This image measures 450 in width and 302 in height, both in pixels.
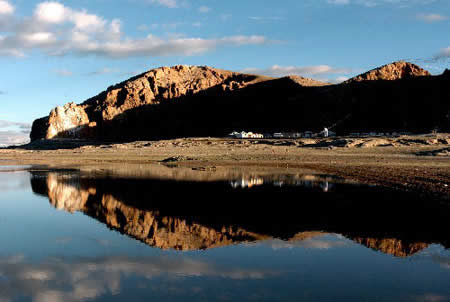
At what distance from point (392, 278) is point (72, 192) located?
62.3ft

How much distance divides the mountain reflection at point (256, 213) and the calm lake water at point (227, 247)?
54 millimetres

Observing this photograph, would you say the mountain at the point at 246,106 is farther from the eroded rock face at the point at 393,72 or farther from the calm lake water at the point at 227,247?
the calm lake water at the point at 227,247

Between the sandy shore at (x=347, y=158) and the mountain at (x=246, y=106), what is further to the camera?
the mountain at (x=246, y=106)

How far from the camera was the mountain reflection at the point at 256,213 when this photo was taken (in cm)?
1270

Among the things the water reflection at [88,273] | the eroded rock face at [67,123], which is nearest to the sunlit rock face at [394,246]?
the water reflection at [88,273]

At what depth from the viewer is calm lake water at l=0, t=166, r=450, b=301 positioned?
8.70 metres

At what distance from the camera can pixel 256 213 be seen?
16.5 metres

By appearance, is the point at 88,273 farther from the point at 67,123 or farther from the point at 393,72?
the point at 67,123

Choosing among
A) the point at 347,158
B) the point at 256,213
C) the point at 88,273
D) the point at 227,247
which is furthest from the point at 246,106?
the point at 88,273

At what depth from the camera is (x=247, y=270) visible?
32.4ft

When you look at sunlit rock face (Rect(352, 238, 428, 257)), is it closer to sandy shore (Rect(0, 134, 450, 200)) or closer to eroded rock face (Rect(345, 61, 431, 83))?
sandy shore (Rect(0, 134, 450, 200))

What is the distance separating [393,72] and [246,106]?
41482 millimetres

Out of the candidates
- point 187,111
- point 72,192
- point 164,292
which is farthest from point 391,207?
point 187,111

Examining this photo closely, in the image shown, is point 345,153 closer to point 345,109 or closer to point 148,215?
point 148,215
